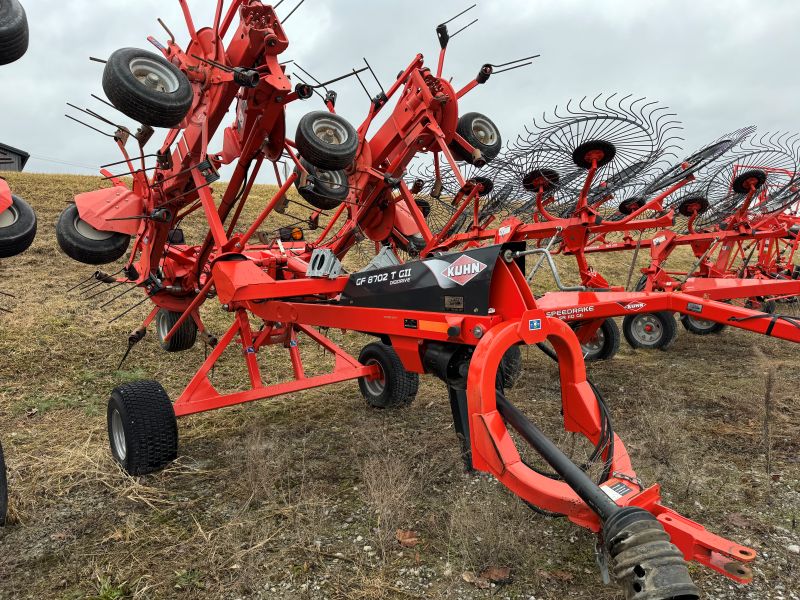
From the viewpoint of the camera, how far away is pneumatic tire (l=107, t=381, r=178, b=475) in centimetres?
410

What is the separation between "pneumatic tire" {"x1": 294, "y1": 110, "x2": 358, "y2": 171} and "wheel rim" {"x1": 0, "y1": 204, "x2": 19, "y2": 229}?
1.97m

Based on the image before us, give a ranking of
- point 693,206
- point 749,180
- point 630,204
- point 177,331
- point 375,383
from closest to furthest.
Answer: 1. point 375,383
2. point 177,331
3. point 749,180
4. point 630,204
5. point 693,206

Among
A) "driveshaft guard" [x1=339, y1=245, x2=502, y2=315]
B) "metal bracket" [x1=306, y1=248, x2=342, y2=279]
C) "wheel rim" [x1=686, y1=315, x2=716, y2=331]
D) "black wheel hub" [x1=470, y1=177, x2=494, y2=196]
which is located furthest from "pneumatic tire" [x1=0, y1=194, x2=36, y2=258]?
"wheel rim" [x1=686, y1=315, x2=716, y2=331]

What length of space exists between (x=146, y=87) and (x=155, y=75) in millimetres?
230

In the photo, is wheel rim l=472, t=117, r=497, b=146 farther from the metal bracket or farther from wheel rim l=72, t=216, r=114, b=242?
wheel rim l=72, t=216, r=114, b=242

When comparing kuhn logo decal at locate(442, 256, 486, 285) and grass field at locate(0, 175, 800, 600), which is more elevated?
kuhn logo decal at locate(442, 256, 486, 285)

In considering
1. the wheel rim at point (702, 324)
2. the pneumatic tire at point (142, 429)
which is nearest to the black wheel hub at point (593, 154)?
the wheel rim at point (702, 324)

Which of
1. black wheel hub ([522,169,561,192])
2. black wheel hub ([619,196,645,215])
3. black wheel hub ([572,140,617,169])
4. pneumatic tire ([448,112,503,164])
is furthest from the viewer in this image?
black wheel hub ([619,196,645,215])

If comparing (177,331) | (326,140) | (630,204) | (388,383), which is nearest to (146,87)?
(326,140)

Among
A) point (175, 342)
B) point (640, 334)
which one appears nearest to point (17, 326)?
point (175, 342)

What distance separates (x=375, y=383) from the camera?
598 cm

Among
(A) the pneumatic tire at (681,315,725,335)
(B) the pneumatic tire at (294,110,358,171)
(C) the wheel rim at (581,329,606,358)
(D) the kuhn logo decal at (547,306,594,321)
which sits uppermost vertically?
(B) the pneumatic tire at (294,110,358,171)

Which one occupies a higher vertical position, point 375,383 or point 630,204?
point 630,204

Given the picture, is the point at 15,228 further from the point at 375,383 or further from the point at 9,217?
the point at 375,383
